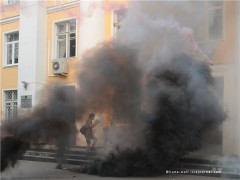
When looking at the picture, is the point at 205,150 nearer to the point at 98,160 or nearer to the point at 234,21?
the point at 98,160

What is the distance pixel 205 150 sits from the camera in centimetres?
1189

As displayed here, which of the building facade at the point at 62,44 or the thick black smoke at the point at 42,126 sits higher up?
the building facade at the point at 62,44

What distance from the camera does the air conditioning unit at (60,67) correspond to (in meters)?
16.5

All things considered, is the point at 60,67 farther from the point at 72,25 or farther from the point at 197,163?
the point at 197,163

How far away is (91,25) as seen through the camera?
15266mm

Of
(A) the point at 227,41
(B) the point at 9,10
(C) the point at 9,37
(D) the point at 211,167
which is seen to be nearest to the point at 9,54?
(C) the point at 9,37

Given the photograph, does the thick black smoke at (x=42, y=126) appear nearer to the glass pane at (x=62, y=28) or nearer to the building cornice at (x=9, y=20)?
the glass pane at (x=62, y=28)

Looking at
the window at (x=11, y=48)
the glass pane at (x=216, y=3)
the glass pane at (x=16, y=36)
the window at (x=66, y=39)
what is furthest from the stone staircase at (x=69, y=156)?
the glass pane at (x=16, y=36)

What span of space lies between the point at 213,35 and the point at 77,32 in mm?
5686

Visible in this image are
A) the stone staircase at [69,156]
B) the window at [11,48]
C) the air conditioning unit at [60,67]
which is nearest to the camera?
the stone staircase at [69,156]

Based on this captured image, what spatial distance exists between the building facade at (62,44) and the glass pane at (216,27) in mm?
21

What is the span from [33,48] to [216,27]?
8079mm

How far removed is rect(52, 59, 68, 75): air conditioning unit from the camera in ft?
54.0

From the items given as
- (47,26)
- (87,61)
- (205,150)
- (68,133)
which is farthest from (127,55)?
(47,26)
